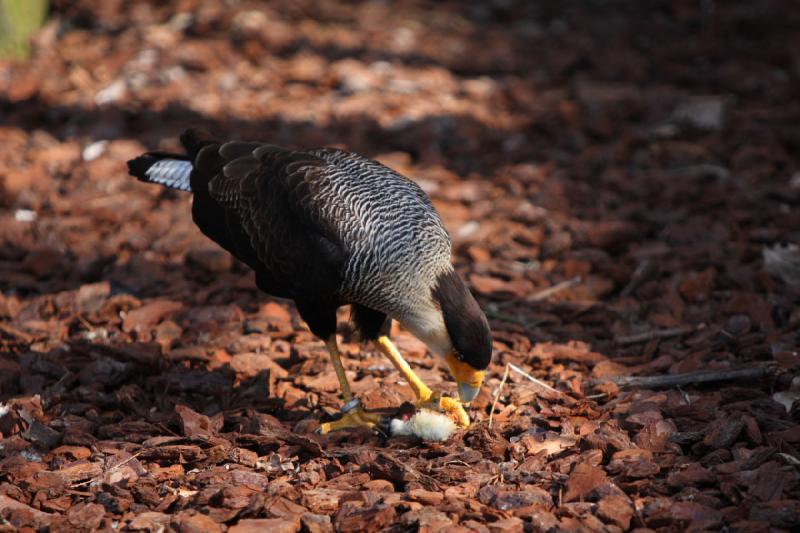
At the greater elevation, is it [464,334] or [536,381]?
[464,334]

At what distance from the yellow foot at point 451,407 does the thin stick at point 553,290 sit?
1.39m

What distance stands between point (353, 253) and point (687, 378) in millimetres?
1778

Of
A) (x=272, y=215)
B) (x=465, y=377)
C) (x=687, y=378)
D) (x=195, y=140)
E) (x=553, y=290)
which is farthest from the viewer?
(x=553, y=290)

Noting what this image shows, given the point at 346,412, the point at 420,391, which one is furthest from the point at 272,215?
the point at 420,391

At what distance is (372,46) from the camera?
9328mm

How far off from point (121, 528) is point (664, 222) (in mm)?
4392

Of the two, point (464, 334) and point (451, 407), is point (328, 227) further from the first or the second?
point (451, 407)

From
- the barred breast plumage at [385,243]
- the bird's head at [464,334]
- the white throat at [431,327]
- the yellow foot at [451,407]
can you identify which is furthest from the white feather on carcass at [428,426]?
the barred breast plumage at [385,243]

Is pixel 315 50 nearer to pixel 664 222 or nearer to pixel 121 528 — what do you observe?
pixel 664 222

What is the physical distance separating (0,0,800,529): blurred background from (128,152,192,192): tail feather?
2.55 ft

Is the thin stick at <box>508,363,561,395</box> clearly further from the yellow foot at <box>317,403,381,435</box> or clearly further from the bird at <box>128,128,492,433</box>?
the yellow foot at <box>317,403,381,435</box>

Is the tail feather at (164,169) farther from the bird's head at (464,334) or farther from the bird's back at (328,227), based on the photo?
the bird's head at (464,334)

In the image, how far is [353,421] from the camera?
456 cm

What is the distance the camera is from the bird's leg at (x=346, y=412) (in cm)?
452
